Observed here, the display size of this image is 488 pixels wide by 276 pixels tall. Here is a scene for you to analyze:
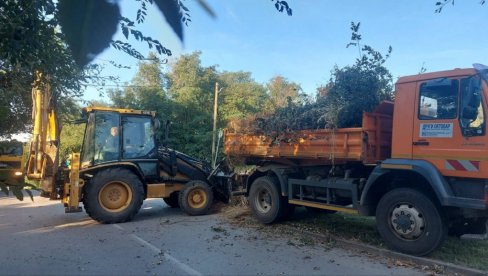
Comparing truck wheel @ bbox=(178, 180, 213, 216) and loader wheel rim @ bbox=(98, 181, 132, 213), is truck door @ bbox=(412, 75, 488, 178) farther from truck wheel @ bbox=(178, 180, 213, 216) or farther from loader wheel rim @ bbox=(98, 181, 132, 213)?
loader wheel rim @ bbox=(98, 181, 132, 213)

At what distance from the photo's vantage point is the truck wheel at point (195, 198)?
9.96 metres

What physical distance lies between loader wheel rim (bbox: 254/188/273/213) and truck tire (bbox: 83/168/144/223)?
8.81 feet

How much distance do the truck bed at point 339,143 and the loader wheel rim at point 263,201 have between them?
2.37 ft

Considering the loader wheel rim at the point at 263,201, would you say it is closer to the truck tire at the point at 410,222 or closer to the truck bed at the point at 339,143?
the truck bed at the point at 339,143

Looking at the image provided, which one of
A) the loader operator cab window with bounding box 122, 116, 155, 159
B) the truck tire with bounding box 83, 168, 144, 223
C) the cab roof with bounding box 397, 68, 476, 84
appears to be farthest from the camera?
the loader operator cab window with bounding box 122, 116, 155, 159

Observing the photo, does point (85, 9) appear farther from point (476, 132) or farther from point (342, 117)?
point (342, 117)

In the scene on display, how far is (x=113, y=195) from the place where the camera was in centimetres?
930

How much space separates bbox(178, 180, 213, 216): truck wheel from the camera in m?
9.96

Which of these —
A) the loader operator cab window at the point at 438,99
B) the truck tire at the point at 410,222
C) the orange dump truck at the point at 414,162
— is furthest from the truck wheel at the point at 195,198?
the loader operator cab window at the point at 438,99

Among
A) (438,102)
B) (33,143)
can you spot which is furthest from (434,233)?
→ (33,143)

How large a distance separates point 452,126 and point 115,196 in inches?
269

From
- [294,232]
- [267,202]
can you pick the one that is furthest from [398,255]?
[267,202]

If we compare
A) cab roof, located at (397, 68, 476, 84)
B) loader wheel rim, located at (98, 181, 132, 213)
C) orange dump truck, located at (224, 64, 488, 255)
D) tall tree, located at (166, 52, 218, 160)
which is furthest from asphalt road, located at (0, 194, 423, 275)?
tall tree, located at (166, 52, 218, 160)

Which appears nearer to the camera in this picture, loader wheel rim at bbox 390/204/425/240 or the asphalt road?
the asphalt road
